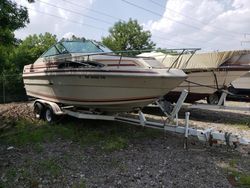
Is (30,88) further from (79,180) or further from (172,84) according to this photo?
(79,180)

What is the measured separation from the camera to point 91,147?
20.6ft

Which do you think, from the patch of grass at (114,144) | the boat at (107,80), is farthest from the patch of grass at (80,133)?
the boat at (107,80)

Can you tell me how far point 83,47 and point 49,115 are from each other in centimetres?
203

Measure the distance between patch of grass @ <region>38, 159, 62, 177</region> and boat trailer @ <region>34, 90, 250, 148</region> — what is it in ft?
6.11

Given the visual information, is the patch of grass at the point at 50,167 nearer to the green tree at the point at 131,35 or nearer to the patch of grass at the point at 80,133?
the patch of grass at the point at 80,133

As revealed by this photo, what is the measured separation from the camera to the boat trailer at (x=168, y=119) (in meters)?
5.69

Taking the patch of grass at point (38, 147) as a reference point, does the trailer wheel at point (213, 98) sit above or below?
above

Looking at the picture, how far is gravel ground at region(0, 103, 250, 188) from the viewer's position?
4629 mm

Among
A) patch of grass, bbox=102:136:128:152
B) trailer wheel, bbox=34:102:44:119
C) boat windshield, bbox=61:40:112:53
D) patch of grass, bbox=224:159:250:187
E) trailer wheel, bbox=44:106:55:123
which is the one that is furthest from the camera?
trailer wheel, bbox=34:102:44:119

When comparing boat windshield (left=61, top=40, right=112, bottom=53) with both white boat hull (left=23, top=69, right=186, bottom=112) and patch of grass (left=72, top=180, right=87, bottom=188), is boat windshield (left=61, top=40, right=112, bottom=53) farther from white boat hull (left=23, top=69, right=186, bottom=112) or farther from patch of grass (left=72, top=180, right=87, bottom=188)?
patch of grass (left=72, top=180, right=87, bottom=188)

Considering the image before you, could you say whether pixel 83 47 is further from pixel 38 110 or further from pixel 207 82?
pixel 207 82

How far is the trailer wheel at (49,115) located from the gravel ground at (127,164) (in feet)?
4.47

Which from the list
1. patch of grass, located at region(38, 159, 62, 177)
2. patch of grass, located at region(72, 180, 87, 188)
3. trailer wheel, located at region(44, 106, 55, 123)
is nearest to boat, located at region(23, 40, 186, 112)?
trailer wheel, located at region(44, 106, 55, 123)

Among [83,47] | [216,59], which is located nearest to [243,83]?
[216,59]
